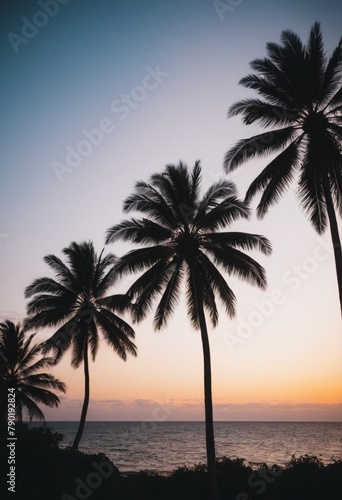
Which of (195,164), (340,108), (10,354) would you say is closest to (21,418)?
(10,354)

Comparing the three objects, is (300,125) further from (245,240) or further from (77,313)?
(77,313)

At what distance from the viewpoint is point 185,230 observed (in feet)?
58.2

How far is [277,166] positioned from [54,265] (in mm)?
15577

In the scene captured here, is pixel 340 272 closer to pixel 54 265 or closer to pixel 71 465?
pixel 71 465

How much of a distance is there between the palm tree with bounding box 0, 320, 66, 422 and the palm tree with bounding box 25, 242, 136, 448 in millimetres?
9866

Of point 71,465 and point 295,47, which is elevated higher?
point 295,47

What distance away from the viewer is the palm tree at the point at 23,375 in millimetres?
32525

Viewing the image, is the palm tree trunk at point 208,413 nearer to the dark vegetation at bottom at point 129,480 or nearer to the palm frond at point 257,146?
the dark vegetation at bottom at point 129,480

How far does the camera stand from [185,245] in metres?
17.6

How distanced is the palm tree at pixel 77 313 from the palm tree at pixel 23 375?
987 cm

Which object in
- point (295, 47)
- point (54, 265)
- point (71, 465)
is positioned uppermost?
point (295, 47)

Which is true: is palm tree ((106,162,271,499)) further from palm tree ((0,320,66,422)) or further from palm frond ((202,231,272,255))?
palm tree ((0,320,66,422))

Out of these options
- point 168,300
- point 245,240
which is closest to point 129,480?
point 168,300

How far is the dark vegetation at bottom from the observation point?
12523mm
